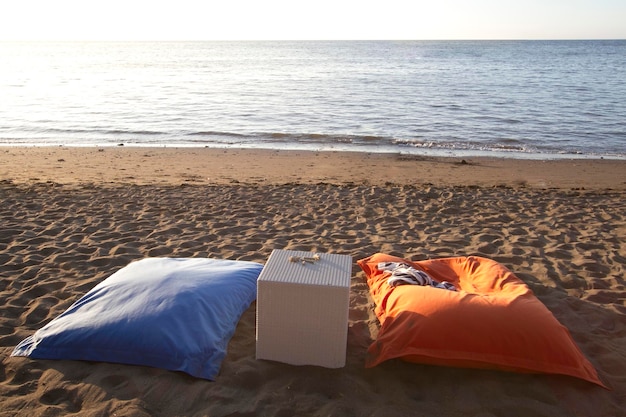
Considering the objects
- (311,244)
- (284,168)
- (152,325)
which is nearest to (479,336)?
(152,325)

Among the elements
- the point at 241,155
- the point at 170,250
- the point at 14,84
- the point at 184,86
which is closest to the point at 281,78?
the point at 184,86

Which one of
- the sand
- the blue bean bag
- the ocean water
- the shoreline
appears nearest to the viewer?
the sand

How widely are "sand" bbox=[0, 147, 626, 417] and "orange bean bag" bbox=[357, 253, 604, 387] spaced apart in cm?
10

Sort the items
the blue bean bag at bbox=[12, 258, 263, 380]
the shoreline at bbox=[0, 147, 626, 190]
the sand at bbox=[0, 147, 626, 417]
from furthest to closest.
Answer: the shoreline at bbox=[0, 147, 626, 190]
the blue bean bag at bbox=[12, 258, 263, 380]
the sand at bbox=[0, 147, 626, 417]

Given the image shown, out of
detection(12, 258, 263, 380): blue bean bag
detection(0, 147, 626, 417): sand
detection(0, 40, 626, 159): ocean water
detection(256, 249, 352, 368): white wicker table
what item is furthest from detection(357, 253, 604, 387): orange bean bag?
detection(0, 40, 626, 159): ocean water

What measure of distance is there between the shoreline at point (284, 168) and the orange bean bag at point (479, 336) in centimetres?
583

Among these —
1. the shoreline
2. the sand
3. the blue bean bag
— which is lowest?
the shoreline

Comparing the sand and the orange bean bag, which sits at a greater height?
the orange bean bag

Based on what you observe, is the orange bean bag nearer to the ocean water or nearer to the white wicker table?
the white wicker table

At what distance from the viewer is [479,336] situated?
3281 mm

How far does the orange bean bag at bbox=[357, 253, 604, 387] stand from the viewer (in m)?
3.23

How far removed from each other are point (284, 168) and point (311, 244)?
17.3 ft

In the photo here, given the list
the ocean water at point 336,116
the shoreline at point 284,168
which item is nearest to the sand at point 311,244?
the shoreline at point 284,168

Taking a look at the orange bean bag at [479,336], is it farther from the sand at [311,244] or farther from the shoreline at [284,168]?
the shoreline at [284,168]
